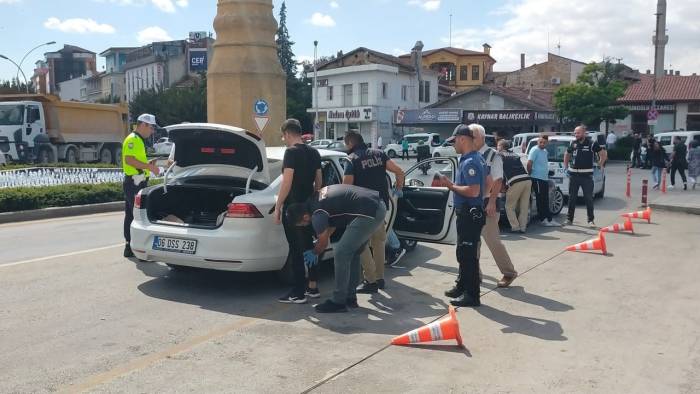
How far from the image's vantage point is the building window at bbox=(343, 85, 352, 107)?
56.9 m

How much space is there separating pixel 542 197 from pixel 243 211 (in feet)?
24.5

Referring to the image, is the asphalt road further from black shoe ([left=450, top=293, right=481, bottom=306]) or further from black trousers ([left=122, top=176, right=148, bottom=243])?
black trousers ([left=122, top=176, right=148, bottom=243])

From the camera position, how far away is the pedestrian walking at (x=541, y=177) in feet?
40.2

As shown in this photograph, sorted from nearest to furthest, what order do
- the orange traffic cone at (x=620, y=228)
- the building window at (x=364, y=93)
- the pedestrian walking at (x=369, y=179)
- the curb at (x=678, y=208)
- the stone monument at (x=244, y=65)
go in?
the pedestrian walking at (x=369, y=179)
the orange traffic cone at (x=620, y=228)
the curb at (x=678, y=208)
the stone monument at (x=244, y=65)
the building window at (x=364, y=93)

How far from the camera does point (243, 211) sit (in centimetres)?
656

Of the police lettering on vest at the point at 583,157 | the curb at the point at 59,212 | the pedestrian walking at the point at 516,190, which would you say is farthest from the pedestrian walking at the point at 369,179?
the curb at the point at 59,212

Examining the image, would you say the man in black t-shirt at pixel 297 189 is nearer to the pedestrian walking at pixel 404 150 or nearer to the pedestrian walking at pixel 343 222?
the pedestrian walking at pixel 343 222

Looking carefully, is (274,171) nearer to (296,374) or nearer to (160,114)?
(296,374)

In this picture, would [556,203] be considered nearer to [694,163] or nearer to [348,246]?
[348,246]

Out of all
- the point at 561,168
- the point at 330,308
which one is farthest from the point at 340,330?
the point at 561,168

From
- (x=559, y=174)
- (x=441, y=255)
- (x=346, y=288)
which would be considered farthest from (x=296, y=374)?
(x=559, y=174)

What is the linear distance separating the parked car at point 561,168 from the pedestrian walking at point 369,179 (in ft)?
28.3

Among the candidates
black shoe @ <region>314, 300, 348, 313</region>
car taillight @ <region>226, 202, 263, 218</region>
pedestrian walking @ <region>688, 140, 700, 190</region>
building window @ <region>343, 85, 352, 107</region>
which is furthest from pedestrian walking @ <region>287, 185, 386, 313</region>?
building window @ <region>343, 85, 352, 107</region>

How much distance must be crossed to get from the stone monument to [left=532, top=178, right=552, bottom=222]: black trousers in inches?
397
